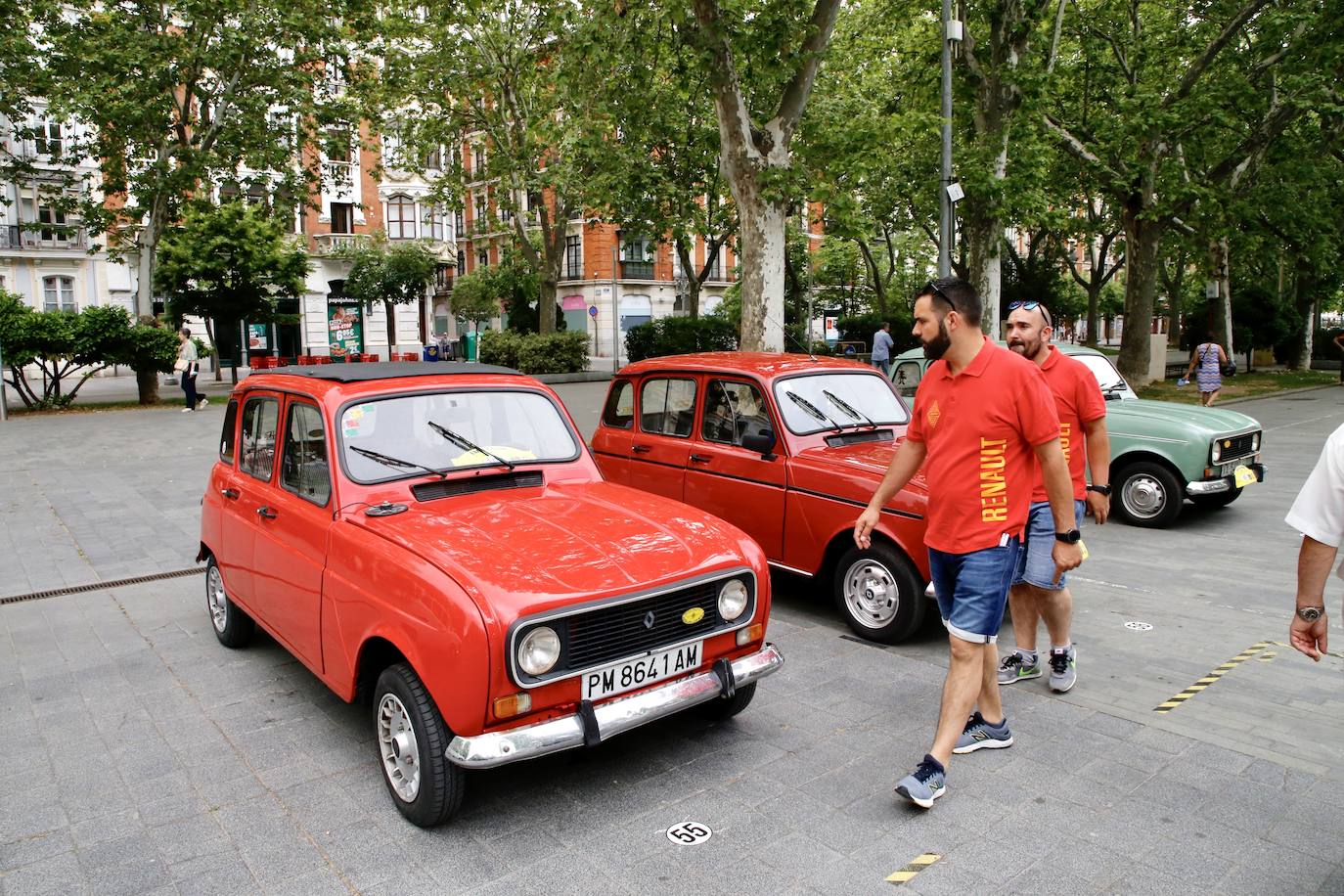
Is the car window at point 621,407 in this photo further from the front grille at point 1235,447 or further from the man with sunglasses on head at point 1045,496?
the front grille at point 1235,447

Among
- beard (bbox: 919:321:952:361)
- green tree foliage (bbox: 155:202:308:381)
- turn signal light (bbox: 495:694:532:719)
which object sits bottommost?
turn signal light (bbox: 495:694:532:719)

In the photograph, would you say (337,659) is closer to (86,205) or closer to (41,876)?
(41,876)

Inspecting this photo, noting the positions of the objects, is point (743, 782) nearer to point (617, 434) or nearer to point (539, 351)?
point (617, 434)

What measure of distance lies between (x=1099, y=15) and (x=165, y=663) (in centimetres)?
2385

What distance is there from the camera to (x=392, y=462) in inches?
177

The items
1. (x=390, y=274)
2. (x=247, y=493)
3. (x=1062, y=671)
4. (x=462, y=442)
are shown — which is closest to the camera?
(x=462, y=442)

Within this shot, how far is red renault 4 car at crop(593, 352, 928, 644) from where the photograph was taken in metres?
5.68

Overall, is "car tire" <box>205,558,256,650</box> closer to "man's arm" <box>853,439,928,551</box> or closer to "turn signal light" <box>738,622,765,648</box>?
"turn signal light" <box>738,622,765,648</box>

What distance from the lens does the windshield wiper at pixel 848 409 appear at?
6.70 m

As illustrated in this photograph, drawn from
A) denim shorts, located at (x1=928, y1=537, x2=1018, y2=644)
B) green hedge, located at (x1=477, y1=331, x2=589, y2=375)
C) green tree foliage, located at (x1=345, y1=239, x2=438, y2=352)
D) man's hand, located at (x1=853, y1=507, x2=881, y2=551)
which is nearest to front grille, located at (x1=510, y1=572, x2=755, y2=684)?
man's hand, located at (x1=853, y1=507, x2=881, y2=551)

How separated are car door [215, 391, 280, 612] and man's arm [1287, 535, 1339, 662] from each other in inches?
181

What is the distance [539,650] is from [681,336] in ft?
94.5

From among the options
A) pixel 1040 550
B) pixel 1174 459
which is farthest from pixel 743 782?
pixel 1174 459

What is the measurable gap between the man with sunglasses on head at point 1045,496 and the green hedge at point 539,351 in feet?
82.7
